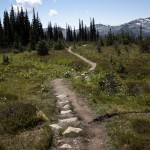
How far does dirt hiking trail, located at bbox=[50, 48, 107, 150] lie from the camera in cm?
1330

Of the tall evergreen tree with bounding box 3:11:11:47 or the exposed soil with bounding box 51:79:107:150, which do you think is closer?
the exposed soil with bounding box 51:79:107:150

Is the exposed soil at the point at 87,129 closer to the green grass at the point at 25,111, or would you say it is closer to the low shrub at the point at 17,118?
the green grass at the point at 25,111

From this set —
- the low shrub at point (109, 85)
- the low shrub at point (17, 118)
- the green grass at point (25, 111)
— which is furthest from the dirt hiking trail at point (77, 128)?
the low shrub at point (109, 85)

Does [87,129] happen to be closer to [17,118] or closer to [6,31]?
[17,118]

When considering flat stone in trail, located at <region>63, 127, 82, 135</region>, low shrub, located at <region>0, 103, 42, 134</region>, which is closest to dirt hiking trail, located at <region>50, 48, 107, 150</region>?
flat stone in trail, located at <region>63, 127, 82, 135</region>

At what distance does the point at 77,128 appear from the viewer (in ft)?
49.8

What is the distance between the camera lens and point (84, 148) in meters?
12.9

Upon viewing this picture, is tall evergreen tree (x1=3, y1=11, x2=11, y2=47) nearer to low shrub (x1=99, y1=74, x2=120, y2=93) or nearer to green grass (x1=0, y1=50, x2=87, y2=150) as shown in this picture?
green grass (x1=0, y1=50, x2=87, y2=150)

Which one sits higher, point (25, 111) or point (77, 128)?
point (25, 111)

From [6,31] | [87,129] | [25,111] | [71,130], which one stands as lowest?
[87,129]

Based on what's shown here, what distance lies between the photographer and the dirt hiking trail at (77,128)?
523 inches

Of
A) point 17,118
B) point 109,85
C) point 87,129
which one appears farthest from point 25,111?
point 109,85

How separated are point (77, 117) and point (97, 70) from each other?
1994 cm

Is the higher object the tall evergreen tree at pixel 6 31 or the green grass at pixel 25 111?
the tall evergreen tree at pixel 6 31
